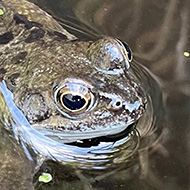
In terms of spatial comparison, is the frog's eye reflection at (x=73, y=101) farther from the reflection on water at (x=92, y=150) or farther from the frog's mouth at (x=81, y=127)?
the reflection on water at (x=92, y=150)

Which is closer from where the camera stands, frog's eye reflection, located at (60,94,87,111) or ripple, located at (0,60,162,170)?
frog's eye reflection, located at (60,94,87,111)

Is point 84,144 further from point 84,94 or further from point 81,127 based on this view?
point 84,94

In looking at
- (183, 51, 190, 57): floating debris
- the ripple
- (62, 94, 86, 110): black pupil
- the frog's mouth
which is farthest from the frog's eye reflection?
(183, 51, 190, 57): floating debris

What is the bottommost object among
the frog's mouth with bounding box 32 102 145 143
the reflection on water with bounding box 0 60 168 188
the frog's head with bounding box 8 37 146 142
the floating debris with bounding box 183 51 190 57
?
the reflection on water with bounding box 0 60 168 188

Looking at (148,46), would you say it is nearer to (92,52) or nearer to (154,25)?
(154,25)

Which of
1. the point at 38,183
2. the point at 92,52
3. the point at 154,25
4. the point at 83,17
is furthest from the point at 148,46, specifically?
the point at 38,183

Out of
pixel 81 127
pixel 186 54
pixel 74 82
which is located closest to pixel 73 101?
pixel 74 82

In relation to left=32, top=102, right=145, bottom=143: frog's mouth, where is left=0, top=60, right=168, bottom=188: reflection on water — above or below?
below

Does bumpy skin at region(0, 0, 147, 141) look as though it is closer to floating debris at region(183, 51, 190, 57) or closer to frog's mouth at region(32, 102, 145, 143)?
frog's mouth at region(32, 102, 145, 143)
